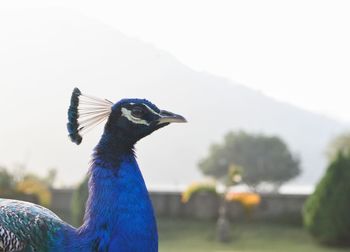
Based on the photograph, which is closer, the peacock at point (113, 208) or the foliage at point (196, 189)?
the peacock at point (113, 208)

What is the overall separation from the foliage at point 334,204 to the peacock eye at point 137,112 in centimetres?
1061

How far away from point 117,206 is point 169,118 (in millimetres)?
381

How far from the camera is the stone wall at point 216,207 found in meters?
15.1

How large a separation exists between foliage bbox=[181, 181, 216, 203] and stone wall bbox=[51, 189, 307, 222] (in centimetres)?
11

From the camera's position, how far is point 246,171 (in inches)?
1693

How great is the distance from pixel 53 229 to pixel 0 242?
0.20m

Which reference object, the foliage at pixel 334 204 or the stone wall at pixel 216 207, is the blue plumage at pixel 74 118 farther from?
the stone wall at pixel 216 207

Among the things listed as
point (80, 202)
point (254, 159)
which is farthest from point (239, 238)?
point (254, 159)

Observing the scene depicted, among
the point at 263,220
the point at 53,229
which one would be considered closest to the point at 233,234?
the point at 263,220

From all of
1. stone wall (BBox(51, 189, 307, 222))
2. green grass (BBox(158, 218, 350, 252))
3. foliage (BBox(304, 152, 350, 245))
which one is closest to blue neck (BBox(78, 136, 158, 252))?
green grass (BBox(158, 218, 350, 252))

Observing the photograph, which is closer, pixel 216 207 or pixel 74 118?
pixel 74 118

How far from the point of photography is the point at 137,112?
8.27ft

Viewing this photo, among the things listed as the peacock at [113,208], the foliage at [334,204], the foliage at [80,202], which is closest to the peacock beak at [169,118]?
the peacock at [113,208]

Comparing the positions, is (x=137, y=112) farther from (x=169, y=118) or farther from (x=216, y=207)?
(x=216, y=207)
